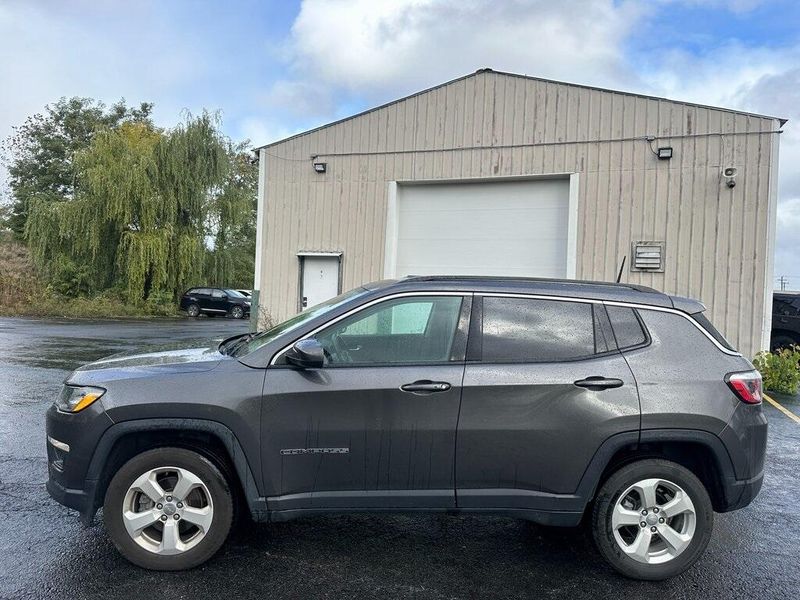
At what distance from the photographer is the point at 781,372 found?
8.98 meters

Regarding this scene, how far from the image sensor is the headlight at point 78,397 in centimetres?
306

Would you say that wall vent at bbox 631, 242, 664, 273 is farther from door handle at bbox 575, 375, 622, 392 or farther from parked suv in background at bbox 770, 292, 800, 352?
door handle at bbox 575, 375, 622, 392

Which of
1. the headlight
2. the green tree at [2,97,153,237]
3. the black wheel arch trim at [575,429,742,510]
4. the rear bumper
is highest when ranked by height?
the green tree at [2,97,153,237]

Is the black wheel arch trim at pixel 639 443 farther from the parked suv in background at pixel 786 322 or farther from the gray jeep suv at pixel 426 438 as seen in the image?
the parked suv in background at pixel 786 322

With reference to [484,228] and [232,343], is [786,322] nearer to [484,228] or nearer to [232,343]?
[484,228]

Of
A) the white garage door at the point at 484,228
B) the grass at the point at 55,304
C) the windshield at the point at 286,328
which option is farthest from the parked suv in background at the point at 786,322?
the grass at the point at 55,304

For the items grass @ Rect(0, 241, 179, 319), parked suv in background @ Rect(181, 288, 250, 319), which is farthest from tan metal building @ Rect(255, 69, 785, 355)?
grass @ Rect(0, 241, 179, 319)

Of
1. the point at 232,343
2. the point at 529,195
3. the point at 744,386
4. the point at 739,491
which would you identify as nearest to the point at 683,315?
the point at 744,386

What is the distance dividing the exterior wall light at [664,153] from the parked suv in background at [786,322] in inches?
179

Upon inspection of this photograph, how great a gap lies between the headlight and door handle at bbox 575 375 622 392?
2.62 metres

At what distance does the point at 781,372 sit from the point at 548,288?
7783 mm

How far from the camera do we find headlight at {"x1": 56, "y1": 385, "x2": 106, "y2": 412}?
10.0ft

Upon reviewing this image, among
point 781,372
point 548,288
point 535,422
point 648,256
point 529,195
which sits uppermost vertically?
point 529,195

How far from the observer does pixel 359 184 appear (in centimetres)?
1174
